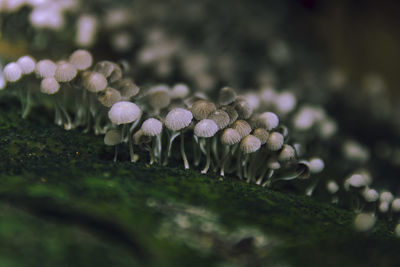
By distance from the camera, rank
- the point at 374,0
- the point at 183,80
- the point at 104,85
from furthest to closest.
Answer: the point at 374,0
the point at 183,80
the point at 104,85

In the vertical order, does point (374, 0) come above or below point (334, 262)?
above

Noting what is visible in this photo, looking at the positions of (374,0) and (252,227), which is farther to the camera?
(374,0)

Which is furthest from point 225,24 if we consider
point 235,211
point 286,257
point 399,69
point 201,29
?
point 286,257

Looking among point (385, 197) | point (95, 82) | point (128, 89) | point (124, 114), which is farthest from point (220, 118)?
point (385, 197)

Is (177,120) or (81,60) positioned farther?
(81,60)

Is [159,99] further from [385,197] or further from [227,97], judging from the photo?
[385,197]

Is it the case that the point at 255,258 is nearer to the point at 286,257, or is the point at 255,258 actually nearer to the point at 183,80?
the point at 286,257

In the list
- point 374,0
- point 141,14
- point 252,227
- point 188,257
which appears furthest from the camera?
point 374,0
